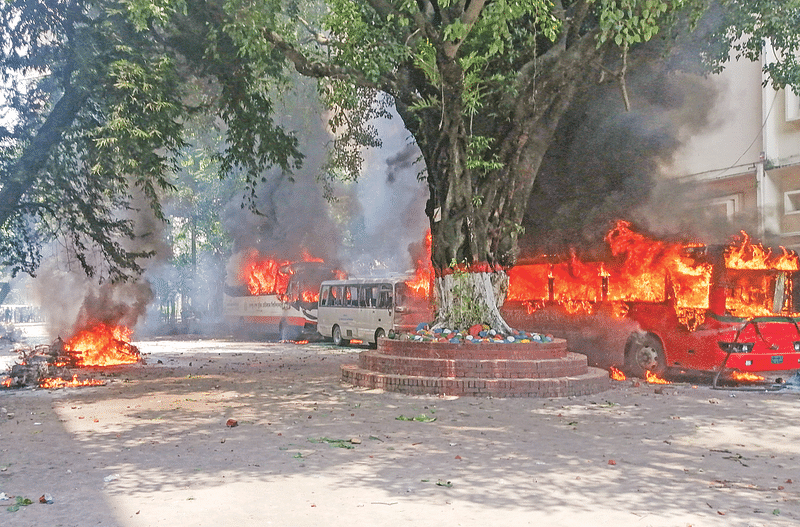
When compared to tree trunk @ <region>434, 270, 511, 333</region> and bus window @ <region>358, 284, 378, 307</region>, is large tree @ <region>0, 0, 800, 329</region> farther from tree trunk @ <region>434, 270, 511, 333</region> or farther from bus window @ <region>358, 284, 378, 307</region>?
bus window @ <region>358, 284, 378, 307</region>

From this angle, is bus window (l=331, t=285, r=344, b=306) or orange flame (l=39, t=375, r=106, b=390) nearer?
orange flame (l=39, t=375, r=106, b=390)

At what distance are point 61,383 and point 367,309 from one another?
1222 cm

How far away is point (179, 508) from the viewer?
199 inches

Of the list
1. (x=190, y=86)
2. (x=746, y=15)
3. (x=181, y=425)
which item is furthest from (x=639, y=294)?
(x=190, y=86)

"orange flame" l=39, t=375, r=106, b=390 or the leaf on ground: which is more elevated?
the leaf on ground

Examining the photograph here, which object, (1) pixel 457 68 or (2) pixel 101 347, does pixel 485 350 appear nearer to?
(1) pixel 457 68

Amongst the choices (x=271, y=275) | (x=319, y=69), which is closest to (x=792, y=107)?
(x=319, y=69)

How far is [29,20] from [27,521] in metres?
11.8

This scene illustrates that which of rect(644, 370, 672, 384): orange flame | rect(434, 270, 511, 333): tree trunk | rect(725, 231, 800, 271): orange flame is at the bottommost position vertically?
rect(644, 370, 672, 384): orange flame

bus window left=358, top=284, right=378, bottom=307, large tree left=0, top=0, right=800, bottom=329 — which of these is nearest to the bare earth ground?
large tree left=0, top=0, right=800, bottom=329

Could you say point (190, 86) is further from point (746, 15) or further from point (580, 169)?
point (746, 15)

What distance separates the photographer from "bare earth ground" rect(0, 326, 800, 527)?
5.00 meters

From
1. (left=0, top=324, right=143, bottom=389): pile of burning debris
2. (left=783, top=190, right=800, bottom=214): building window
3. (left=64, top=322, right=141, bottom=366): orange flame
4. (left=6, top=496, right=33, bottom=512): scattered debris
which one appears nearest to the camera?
(left=6, top=496, right=33, bottom=512): scattered debris

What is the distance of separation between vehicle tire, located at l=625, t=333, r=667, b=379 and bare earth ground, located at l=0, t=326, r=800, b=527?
186 cm
